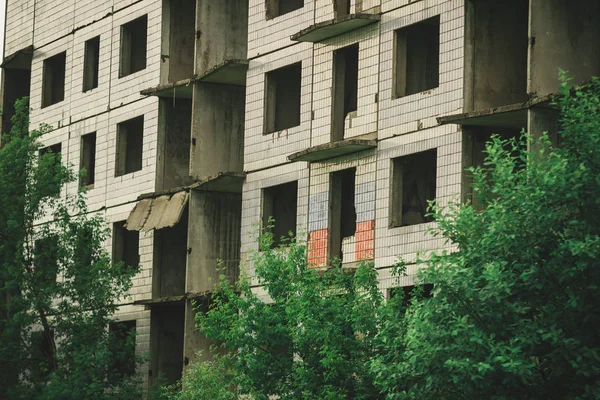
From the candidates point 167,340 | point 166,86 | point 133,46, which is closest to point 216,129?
point 166,86

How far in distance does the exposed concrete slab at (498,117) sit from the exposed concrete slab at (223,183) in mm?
7538

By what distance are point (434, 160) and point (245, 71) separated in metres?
7.12

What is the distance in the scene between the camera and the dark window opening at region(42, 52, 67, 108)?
40656 millimetres

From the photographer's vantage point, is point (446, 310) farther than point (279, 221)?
No

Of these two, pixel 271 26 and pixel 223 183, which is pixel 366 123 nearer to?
pixel 271 26

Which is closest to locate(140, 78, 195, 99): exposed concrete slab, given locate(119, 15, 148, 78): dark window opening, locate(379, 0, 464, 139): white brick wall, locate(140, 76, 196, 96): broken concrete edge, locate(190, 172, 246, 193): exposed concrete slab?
locate(140, 76, 196, 96): broken concrete edge

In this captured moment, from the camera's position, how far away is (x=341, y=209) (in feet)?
94.9

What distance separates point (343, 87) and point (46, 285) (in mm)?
8649

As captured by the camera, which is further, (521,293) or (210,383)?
(210,383)

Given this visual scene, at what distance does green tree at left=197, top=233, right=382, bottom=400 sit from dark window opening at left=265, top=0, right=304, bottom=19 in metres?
7.61

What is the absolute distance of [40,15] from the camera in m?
41.4

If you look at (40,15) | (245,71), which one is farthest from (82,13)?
(245,71)

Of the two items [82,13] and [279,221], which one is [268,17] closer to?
[279,221]

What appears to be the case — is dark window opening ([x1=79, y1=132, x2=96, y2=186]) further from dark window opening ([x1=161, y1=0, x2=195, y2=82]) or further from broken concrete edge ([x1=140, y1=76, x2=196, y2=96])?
dark window opening ([x1=161, y1=0, x2=195, y2=82])
